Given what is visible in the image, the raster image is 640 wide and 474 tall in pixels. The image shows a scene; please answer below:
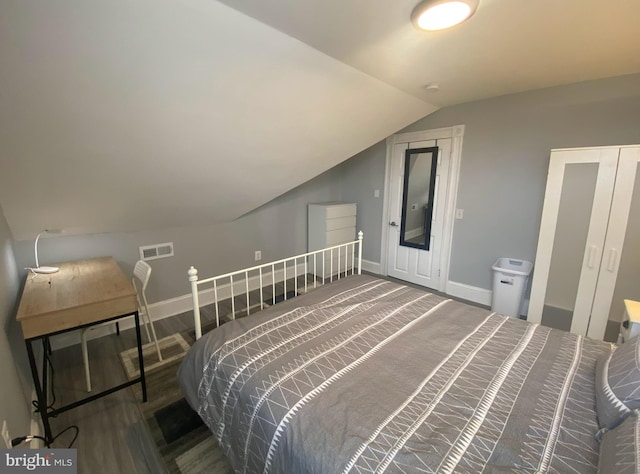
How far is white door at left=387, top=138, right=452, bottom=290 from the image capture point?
3402 mm

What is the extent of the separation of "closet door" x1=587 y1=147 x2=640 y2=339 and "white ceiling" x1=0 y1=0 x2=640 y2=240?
822mm

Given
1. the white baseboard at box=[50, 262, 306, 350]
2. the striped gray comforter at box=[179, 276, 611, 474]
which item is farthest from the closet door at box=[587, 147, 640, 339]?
the white baseboard at box=[50, 262, 306, 350]

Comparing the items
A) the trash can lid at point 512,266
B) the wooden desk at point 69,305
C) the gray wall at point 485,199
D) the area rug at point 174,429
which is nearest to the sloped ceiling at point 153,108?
the gray wall at point 485,199

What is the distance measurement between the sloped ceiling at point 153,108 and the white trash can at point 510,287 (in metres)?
1.99

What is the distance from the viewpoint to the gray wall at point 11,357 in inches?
50.3

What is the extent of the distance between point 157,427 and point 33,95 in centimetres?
186

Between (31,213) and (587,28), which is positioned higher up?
(587,28)

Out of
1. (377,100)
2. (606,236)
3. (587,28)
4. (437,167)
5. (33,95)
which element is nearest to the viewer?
(33,95)

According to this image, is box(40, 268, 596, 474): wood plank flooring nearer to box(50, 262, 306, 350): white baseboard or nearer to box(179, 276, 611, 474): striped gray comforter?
box(50, 262, 306, 350): white baseboard

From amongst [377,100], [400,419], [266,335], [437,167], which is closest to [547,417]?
[400,419]

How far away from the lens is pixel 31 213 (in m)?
1.94

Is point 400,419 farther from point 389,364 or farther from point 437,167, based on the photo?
point 437,167

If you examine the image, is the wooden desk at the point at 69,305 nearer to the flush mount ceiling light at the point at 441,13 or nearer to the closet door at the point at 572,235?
the flush mount ceiling light at the point at 441,13

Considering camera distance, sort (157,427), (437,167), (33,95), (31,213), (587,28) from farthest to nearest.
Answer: (437,167) < (31,213) < (157,427) < (587,28) < (33,95)
